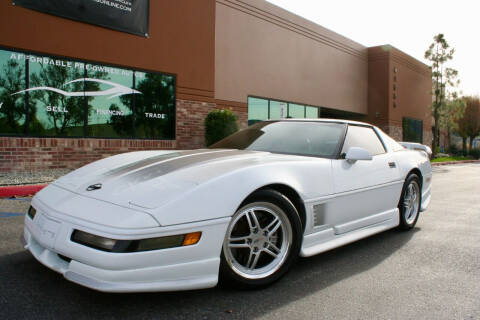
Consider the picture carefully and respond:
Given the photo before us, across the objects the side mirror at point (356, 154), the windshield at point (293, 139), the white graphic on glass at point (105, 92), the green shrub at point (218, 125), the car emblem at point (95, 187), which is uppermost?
the white graphic on glass at point (105, 92)

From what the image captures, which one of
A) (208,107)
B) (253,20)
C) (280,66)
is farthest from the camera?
(280,66)

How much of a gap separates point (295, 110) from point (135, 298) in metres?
15.8

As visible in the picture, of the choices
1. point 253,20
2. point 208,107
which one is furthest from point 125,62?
point 253,20

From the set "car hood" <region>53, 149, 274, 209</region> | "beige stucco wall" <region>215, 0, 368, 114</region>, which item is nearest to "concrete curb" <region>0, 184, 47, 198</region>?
"car hood" <region>53, 149, 274, 209</region>

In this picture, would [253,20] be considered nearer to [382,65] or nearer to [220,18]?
[220,18]

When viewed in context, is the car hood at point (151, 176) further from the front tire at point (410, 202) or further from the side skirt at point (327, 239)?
the front tire at point (410, 202)

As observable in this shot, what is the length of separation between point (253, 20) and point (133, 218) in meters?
14.3

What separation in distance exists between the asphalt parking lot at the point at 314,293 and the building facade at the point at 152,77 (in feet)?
20.0

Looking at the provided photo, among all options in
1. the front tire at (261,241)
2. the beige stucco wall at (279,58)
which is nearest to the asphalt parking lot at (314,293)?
the front tire at (261,241)

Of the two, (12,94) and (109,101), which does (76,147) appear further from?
(12,94)

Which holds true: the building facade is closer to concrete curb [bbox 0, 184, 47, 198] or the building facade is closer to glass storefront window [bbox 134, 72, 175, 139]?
glass storefront window [bbox 134, 72, 175, 139]

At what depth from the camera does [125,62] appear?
1073 cm

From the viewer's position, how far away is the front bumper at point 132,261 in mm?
2115

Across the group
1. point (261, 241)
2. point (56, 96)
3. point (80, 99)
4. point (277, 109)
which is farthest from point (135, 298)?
point (277, 109)
